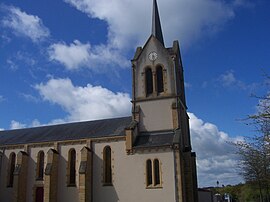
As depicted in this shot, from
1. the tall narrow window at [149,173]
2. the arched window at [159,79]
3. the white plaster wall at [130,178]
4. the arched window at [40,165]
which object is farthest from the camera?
the arched window at [40,165]

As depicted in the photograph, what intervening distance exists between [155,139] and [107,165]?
18.5 feet

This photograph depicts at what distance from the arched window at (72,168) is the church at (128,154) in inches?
0.8

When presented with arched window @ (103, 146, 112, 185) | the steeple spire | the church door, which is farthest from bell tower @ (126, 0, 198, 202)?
the church door

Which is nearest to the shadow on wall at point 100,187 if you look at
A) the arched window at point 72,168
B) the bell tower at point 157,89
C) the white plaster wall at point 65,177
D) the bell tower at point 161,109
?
the white plaster wall at point 65,177

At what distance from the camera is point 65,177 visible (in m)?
33.1

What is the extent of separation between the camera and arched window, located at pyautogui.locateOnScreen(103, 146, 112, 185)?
31.5 metres

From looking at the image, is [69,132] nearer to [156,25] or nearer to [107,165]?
[107,165]

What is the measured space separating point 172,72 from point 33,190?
19834 mm

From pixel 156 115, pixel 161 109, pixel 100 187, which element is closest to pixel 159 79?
pixel 161 109

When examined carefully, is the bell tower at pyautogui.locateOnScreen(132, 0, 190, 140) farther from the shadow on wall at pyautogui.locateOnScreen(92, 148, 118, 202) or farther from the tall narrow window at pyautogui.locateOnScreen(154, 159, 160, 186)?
the shadow on wall at pyautogui.locateOnScreen(92, 148, 118, 202)

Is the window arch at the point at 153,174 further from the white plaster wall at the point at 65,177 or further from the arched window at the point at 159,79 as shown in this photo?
the arched window at the point at 159,79

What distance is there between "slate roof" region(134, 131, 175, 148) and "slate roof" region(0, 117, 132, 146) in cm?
206

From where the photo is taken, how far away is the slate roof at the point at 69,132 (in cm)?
3397

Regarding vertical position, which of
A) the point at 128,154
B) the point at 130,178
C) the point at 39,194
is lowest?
the point at 39,194
